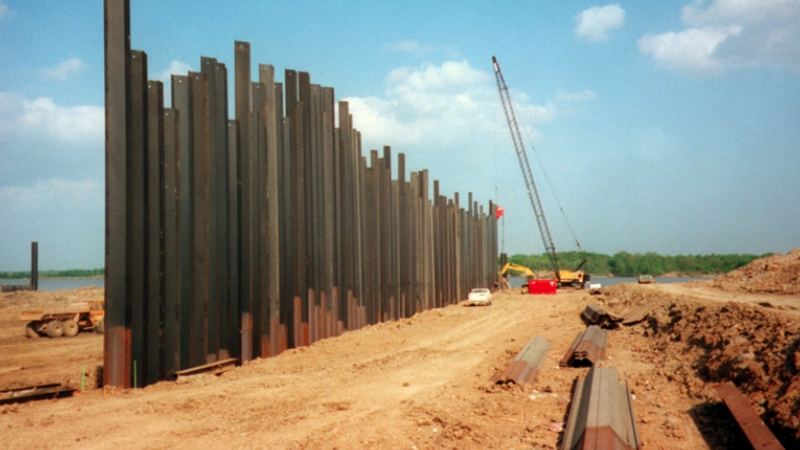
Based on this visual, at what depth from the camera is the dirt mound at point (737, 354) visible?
6.34 meters

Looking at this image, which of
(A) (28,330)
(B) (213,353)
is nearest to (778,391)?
(B) (213,353)

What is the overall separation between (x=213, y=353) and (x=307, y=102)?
20.1 feet

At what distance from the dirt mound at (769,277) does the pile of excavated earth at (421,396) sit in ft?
30.1

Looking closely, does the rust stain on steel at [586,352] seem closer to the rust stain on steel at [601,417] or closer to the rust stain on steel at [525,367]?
the rust stain on steel at [525,367]

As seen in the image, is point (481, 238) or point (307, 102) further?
point (481, 238)

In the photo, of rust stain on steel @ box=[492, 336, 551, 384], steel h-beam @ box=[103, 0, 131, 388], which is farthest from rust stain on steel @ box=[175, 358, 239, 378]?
rust stain on steel @ box=[492, 336, 551, 384]

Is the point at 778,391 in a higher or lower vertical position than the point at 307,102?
lower

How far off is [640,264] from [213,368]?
332ft

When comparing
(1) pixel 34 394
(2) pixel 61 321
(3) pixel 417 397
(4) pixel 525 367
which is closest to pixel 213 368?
(1) pixel 34 394

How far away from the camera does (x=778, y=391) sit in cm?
664

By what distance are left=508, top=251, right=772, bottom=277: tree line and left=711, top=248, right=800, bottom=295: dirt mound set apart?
64.2m

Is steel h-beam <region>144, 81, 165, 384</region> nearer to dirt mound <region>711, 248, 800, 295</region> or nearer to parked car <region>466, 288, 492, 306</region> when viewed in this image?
parked car <region>466, 288, 492, 306</region>

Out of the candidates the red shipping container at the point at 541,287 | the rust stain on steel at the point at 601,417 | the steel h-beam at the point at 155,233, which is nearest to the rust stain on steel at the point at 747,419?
the rust stain on steel at the point at 601,417

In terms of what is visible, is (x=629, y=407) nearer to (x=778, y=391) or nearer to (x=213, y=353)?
(x=778, y=391)
